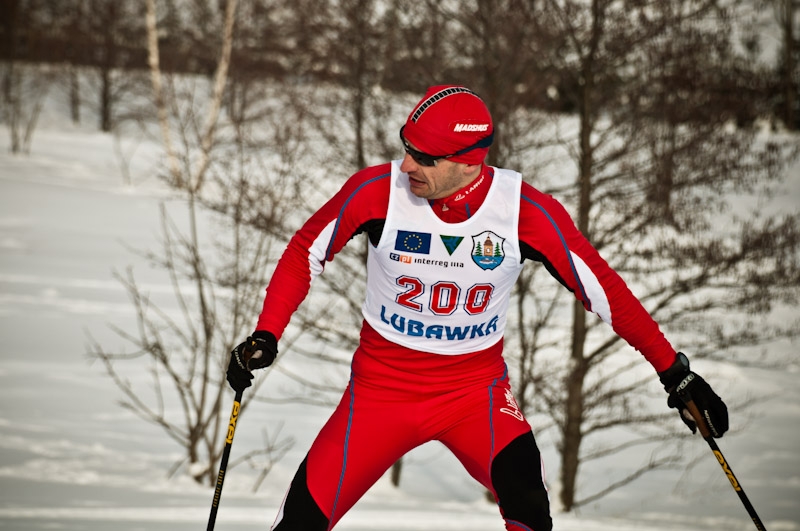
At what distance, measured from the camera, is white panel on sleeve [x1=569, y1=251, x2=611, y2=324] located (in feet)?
10.1

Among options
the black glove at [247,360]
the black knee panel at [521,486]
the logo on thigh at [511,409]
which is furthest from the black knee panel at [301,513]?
the logo on thigh at [511,409]

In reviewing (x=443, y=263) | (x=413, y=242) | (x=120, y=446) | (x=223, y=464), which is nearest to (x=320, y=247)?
(x=413, y=242)

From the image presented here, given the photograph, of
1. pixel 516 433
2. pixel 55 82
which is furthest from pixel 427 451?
pixel 55 82

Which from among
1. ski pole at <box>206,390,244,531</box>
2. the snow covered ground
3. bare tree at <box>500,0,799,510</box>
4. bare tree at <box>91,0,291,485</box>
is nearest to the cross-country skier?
ski pole at <box>206,390,244,531</box>

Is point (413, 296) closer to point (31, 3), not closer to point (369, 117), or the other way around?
point (369, 117)

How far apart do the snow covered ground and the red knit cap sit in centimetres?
322

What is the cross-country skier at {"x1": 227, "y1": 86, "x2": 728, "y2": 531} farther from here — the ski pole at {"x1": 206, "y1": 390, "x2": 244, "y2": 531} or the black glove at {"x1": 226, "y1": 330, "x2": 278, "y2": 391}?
the ski pole at {"x1": 206, "y1": 390, "x2": 244, "y2": 531}

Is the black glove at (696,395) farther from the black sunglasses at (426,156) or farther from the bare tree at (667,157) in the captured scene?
the bare tree at (667,157)

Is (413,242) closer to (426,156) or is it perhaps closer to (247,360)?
(426,156)

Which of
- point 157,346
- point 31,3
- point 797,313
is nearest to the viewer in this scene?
point 157,346

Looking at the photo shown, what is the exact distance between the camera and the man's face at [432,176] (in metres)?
3.04

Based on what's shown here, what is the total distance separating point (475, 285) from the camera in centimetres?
313

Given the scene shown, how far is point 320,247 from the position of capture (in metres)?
3.20

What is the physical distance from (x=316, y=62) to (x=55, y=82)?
2365cm
